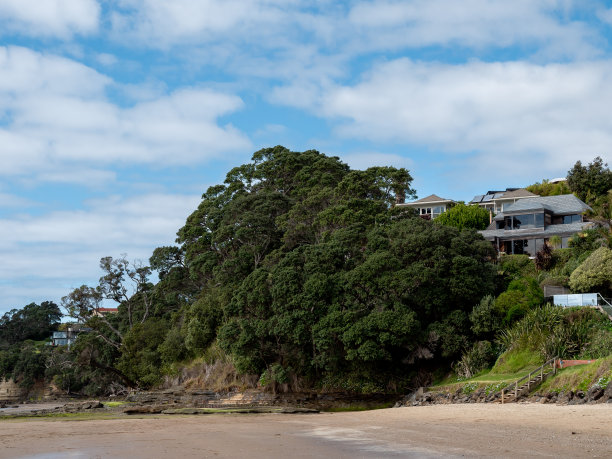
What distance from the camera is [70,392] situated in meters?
65.8

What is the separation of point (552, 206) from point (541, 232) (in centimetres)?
448

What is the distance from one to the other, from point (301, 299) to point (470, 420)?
1966cm

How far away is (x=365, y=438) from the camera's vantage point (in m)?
15.2

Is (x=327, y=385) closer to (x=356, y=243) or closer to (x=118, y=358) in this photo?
(x=356, y=243)

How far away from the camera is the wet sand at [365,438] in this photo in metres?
12.2

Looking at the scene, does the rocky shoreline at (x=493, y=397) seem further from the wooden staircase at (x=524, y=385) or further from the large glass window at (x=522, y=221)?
the large glass window at (x=522, y=221)

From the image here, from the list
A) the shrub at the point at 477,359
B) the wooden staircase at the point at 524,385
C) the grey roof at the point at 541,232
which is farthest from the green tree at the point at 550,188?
the wooden staircase at the point at 524,385

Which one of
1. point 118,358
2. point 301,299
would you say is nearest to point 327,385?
point 301,299

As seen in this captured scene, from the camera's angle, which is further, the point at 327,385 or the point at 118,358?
the point at 118,358

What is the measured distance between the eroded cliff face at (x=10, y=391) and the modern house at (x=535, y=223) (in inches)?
2156

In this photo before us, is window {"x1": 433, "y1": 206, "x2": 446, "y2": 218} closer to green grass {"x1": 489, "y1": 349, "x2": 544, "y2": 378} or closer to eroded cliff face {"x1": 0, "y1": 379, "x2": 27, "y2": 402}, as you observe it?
green grass {"x1": 489, "y1": 349, "x2": 544, "y2": 378}

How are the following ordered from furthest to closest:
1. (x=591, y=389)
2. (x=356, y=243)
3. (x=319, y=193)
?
(x=319, y=193) → (x=356, y=243) → (x=591, y=389)

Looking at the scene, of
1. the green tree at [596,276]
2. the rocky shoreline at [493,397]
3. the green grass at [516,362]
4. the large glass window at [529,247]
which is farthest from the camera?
the large glass window at [529,247]

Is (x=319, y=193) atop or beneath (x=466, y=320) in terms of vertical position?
atop
